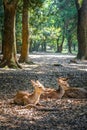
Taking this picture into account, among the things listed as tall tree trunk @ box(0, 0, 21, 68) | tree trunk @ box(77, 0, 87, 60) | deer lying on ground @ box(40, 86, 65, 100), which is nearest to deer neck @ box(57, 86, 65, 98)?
deer lying on ground @ box(40, 86, 65, 100)

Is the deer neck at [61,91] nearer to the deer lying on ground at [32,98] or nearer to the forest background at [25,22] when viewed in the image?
the deer lying on ground at [32,98]

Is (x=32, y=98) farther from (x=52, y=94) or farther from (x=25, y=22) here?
(x=25, y=22)

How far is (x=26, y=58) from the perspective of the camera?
2750cm

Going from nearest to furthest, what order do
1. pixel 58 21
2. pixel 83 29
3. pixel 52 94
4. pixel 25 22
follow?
pixel 52 94
pixel 25 22
pixel 83 29
pixel 58 21

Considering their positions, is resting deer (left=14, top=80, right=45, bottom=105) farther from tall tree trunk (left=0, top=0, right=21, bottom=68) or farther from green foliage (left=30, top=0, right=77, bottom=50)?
green foliage (left=30, top=0, right=77, bottom=50)

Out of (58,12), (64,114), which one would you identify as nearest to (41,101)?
(64,114)

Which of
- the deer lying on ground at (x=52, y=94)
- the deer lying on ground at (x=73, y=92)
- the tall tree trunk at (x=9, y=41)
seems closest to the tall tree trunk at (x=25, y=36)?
the tall tree trunk at (x=9, y=41)

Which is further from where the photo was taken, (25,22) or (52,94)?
(25,22)

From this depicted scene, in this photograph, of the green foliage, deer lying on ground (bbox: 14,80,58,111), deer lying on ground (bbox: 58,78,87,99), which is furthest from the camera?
the green foliage

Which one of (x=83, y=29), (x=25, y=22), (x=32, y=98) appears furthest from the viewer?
(x=83, y=29)

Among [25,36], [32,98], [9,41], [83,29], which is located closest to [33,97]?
[32,98]

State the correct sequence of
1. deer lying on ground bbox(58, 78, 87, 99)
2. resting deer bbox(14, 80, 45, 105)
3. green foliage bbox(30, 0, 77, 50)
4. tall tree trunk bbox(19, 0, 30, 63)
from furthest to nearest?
green foliage bbox(30, 0, 77, 50), tall tree trunk bbox(19, 0, 30, 63), deer lying on ground bbox(58, 78, 87, 99), resting deer bbox(14, 80, 45, 105)

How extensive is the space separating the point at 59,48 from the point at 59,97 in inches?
2729

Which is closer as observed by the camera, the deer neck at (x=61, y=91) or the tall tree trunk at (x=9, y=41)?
the deer neck at (x=61, y=91)
